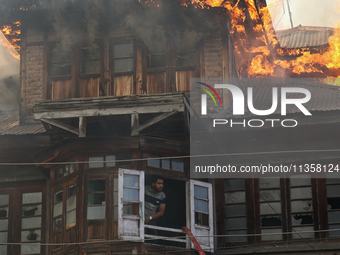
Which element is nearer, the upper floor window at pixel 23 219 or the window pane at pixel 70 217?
the window pane at pixel 70 217

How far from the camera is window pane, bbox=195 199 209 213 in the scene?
15211 millimetres

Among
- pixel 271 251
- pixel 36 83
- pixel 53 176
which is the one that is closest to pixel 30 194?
pixel 53 176

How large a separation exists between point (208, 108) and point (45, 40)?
555 centimetres

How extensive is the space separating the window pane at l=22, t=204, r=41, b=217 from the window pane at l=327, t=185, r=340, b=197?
25.9 ft

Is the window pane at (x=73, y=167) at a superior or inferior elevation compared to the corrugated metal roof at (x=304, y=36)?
inferior

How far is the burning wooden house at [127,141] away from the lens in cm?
1489

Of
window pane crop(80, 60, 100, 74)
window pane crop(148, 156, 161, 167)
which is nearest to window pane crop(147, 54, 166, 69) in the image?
window pane crop(80, 60, 100, 74)

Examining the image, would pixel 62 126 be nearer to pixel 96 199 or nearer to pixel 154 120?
pixel 96 199

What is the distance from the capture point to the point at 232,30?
1870 centimetres

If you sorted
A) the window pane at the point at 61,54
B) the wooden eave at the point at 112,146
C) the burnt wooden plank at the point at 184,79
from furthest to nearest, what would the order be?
the window pane at the point at 61,54, the burnt wooden plank at the point at 184,79, the wooden eave at the point at 112,146

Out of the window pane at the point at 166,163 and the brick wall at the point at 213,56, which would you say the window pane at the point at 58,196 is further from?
the brick wall at the point at 213,56

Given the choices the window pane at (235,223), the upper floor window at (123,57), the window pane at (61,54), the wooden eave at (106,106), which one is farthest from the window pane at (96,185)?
the window pane at (61,54)

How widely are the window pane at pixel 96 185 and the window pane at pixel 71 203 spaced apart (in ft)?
1.57

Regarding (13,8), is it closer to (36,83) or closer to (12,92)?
(36,83)
